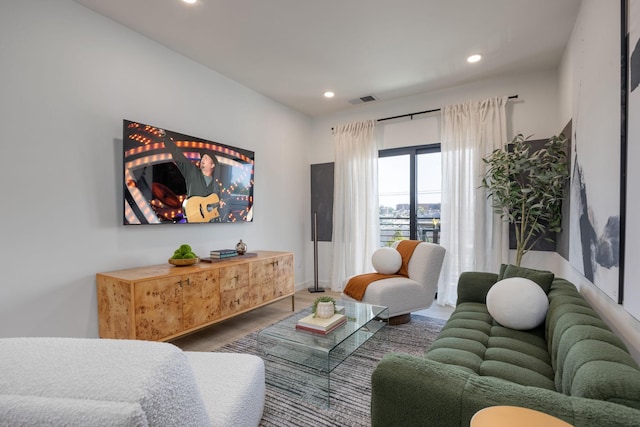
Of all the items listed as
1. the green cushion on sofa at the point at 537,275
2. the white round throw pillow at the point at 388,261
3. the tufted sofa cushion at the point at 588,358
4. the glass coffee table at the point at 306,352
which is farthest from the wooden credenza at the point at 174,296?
the tufted sofa cushion at the point at 588,358

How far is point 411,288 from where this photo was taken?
321cm

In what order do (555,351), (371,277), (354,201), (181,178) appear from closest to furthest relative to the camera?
(555,351) → (181,178) → (371,277) → (354,201)

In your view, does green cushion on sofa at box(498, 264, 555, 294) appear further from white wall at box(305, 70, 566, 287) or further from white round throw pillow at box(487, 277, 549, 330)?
white wall at box(305, 70, 566, 287)

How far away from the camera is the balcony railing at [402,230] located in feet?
14.0

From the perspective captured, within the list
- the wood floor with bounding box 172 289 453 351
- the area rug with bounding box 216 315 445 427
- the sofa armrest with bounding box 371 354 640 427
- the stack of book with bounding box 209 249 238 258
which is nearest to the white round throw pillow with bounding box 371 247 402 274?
the wood floor with bounding box 172 289 453 351

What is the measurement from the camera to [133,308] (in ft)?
7.22

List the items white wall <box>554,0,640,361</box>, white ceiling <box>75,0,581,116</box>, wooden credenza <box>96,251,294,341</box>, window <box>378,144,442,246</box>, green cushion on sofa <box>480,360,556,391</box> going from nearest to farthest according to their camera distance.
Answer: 1. green cushion on sofa <box>480,360,556,391</box>
2. white wall <box>554,0,640,361</box>
3. wooden credenza <box>96,251,294,341</box>
4. white ceiling <box>75,0,581,116</box>
5. window <box>378,144,442,246</box>

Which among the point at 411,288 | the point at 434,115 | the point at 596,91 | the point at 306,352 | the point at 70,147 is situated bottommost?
the point at 306,352

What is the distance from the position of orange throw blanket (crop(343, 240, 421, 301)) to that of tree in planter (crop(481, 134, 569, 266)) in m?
1.05

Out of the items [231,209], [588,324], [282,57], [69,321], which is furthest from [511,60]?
[69,321]

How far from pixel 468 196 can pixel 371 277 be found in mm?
1652

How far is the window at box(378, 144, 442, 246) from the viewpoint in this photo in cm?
427

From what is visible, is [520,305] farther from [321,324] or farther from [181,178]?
[181,178]

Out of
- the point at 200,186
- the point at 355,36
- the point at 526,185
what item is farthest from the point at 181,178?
the point at 526,185
